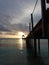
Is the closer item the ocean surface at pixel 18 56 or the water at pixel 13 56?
the ocean surface at pixel 18 56

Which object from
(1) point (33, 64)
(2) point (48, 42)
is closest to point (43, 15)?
(1) point (33, 64)

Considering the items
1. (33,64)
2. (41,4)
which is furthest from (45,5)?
(33,64)

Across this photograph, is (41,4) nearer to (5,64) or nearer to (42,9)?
(42,9)

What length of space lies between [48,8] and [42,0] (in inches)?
27.1

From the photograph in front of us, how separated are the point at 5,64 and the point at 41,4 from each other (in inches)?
168

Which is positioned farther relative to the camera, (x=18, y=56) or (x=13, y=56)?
(x=13, y=56)

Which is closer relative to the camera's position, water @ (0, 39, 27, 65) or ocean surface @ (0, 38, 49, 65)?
ocean surface @ (0, 38, 49, 65)

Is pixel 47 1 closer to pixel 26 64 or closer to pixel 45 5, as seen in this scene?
pixel 45 5

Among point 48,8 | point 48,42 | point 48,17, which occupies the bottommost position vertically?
point 48,42

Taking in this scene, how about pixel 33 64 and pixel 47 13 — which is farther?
pixel 47 13

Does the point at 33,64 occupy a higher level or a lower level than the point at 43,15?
lower

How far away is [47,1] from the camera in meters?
9.59

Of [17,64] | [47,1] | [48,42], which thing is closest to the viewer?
[48,42]

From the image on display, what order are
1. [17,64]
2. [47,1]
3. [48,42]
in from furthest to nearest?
[17,64]
[47,1]
[48,42]
